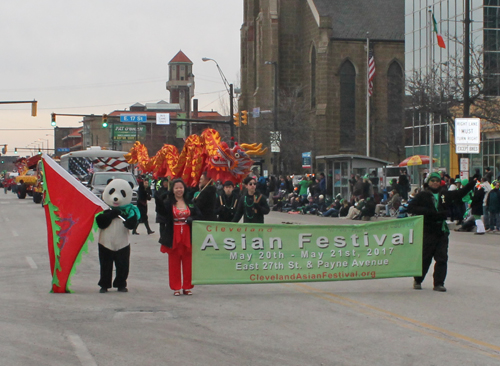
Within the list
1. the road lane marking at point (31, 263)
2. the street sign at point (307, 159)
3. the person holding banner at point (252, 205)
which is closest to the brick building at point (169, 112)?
the street sign at point (307, 159)

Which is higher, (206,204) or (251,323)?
(206,204)

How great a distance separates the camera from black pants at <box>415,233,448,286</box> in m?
10.4

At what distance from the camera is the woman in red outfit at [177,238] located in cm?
982

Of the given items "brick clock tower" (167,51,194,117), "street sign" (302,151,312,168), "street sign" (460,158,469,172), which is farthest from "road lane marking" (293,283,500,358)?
"brick clock tower" (167,51,194,117)

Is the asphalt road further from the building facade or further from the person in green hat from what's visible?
the building facade

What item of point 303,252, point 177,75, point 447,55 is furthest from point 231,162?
point 177,75

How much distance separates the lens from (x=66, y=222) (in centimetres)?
1037

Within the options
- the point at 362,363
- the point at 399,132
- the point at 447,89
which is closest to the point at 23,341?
the point at 362,363

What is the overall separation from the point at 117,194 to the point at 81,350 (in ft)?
12.2

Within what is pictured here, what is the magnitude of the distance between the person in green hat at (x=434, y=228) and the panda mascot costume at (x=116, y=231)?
3.95 metres

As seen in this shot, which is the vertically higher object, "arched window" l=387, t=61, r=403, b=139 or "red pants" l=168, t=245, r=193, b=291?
"arched window" l=387, t=61, r=403, b=139

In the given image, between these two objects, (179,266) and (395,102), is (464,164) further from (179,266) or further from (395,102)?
(395,102)

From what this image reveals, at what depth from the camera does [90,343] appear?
275 inches

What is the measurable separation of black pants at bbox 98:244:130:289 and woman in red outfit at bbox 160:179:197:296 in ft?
2.10
